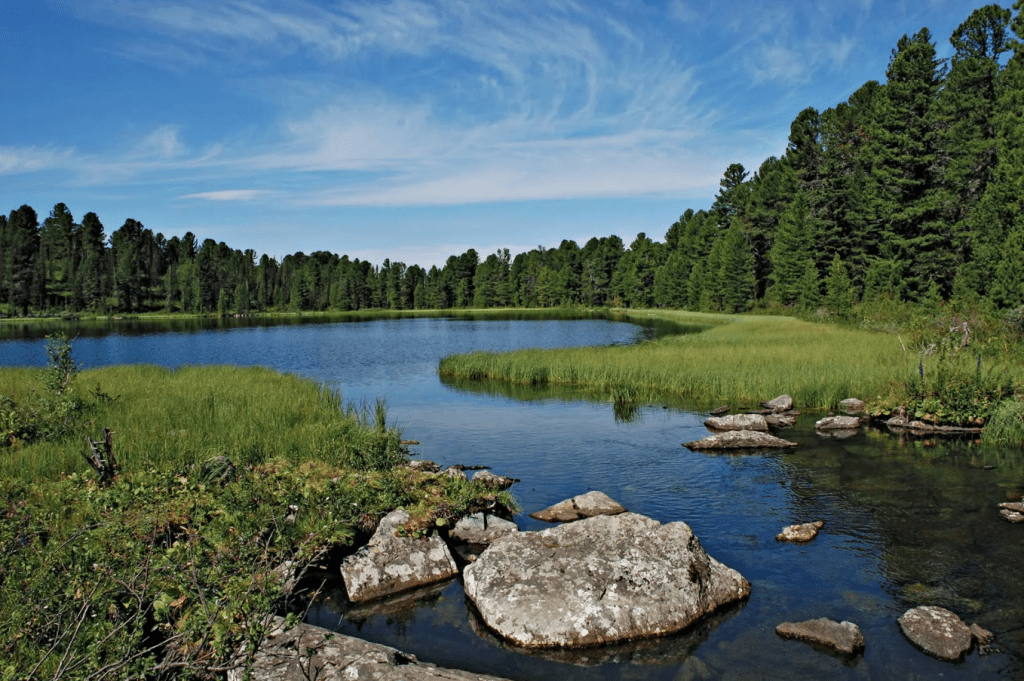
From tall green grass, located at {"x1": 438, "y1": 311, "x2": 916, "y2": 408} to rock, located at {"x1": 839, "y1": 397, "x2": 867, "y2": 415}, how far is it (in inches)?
16.6

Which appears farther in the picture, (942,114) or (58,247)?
(58,247)

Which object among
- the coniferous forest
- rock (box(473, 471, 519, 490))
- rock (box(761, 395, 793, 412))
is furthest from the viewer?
the coniferous forest

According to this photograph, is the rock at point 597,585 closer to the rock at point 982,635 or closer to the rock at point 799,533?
the rock at point 799,533

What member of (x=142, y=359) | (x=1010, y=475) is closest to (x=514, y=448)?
(x=1010, y=475)

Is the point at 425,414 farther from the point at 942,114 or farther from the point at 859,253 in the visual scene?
the point at 859,253

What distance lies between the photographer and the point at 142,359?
145 ft

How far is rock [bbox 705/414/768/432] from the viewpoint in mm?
18953

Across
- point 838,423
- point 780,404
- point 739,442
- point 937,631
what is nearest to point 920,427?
point 838,423

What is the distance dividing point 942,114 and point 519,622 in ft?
178

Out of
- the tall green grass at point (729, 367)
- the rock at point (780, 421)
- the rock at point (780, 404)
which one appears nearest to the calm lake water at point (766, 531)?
the rock at point (780, 421)

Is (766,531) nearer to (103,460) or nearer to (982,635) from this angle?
(982,635)

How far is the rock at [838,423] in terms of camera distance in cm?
1920

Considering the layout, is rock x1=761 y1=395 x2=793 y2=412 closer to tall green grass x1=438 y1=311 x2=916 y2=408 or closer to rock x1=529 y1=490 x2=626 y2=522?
tall green grass x1=438 y1=311 x2=916 y2=408

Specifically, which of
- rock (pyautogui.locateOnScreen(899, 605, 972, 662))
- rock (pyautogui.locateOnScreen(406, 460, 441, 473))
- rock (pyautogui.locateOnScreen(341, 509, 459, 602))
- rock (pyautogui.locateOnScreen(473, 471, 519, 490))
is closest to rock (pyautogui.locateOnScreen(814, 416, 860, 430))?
rock (pyautogui.locateOnScreen(473, 471, 519, 490))
